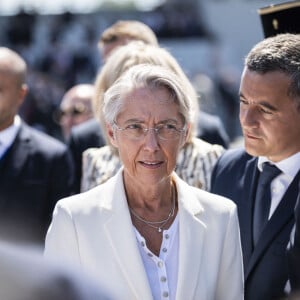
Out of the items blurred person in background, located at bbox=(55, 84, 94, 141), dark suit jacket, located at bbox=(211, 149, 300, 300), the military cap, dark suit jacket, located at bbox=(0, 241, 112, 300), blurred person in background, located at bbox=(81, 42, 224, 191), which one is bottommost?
blurred person in background, located at bbox=(55, 84, 94, 141)

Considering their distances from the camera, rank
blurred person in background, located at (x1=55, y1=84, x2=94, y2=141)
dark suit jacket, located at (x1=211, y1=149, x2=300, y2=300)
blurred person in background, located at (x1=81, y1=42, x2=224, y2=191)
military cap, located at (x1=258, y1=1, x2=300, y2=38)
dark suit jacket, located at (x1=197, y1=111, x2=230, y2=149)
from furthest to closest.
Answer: blurred person in background, located at (x1=55, y1=84, x2=94, y2=141), dark suit jacket, located at (x1=197, y1=111, x2=230, y2=149), blurred person in background, located at (x1=81, y1=42, x2=224, y2=191), military cap, located at (x1=258, y1=1, x2=300, y2=38), dark suit jacket, located at (x1=211, y1=149, x2=300, y2=300)

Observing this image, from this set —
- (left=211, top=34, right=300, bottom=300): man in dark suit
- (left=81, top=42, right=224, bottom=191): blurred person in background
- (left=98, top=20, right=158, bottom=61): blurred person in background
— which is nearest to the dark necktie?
(left=211, top=34, right=300, bottom=300): man in dark suit

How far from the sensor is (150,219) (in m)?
2.89

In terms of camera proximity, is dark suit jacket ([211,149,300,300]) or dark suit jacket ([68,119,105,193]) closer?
dark suit jacket ([211,149,300,300])

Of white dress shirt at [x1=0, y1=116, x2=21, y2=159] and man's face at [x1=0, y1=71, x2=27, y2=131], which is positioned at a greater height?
man's face at [x1=0, y1=71, x2=27, y2=131]

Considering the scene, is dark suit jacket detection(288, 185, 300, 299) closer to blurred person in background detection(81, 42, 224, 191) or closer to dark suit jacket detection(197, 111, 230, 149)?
blurred person in background detection(81, 42, 224, 191)

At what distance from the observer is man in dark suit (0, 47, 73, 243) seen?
14.4ft

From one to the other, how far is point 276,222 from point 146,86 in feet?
2.38

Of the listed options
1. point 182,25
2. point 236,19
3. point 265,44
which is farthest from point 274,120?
point 236,19

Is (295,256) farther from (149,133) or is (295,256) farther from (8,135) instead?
(8,135)

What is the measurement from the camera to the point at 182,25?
28.7 meters

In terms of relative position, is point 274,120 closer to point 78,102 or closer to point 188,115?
point 188,115

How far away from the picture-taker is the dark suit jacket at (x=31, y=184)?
4387 mm

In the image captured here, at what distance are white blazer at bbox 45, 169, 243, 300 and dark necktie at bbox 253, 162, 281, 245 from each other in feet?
1.17
